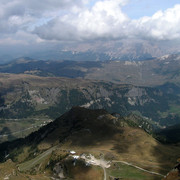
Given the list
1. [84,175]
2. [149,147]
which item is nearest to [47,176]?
[84,175]

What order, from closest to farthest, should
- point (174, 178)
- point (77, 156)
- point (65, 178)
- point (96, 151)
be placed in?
point (174, 178)
point (65, 178)
point (77, 156)
point (96, 151)

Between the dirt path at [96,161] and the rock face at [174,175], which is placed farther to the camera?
the dirt path at [96,161]

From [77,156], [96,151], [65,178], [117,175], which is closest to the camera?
[117,175]

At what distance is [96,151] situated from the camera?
181 meters

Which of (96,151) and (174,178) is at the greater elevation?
(174,178)

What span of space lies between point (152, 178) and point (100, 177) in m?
31.4

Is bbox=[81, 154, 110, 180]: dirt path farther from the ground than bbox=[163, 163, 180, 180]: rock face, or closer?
closer

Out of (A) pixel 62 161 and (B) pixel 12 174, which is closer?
(B) pixel 12 174

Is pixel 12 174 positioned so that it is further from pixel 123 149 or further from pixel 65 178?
pixel 123 149

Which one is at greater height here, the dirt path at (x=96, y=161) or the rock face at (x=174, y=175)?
the rock face at (x=174, y=175)

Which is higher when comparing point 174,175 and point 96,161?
point 174,175

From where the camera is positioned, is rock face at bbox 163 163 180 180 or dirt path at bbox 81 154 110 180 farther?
dirt path at bbox 81 154 110 180

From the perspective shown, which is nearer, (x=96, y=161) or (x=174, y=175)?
(x=174, y=175)

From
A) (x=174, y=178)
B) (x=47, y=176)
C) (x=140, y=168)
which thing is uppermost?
(x=174, y=178)
